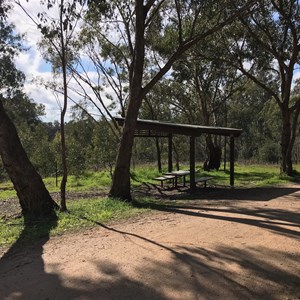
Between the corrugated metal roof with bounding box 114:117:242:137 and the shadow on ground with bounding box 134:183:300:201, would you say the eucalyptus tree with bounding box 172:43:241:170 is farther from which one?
the shadow on ground with bounding box 134:183:300:201

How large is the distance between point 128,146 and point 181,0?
540 centimetres

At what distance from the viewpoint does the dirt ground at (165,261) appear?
14.1 feet

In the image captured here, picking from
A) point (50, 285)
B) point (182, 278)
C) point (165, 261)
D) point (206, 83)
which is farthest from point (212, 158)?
point (50, 285)

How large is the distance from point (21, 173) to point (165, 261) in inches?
197

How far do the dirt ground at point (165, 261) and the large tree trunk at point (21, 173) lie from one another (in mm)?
2224

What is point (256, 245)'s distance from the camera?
5859 mm

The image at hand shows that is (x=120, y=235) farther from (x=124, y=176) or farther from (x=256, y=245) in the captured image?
(x=124, y=176)

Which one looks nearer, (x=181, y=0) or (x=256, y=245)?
(x=256, y=245)

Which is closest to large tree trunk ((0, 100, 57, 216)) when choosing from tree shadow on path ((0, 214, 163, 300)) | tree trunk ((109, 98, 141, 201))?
tree trunk ((109, 98, 141, 201))

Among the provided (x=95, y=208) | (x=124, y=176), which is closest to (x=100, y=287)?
(x=95, y=208)

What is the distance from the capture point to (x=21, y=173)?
9070mm

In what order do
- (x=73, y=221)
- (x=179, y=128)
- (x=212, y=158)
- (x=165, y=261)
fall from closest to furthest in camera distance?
(x=165, y=261), (x=73, y=221), (x=179, y=128), (x=212, y=158)

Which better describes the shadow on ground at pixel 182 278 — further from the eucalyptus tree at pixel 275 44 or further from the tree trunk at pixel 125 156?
the eucalyptus tree at pixel 275 44

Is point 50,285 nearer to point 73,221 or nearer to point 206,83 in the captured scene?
point 73,221
